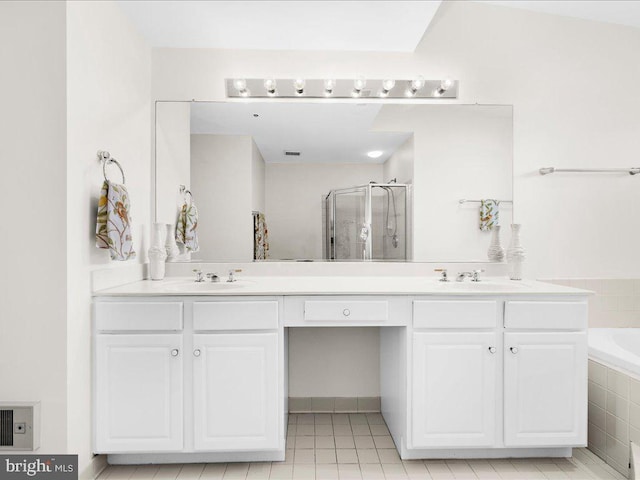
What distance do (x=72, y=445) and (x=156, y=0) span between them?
6.93ft

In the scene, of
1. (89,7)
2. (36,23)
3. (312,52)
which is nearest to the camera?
(36,23)

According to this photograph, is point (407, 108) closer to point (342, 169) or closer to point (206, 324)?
point (342, 169)

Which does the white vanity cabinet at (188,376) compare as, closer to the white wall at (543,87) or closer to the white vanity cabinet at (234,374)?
the white vanity cabinet at (234,374)

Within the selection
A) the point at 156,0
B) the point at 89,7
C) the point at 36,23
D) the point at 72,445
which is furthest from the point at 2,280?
the point at 156,0

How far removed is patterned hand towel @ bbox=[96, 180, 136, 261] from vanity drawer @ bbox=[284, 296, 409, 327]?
31.5 inches

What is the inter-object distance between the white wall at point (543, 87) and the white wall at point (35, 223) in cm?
88

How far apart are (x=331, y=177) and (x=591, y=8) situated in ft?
5.89

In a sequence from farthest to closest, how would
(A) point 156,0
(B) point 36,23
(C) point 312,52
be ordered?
(C) point 312,52, (A) point 156,0, (B) point 36,23

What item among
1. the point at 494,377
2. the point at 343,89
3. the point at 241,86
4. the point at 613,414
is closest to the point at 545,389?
the point at 494,377

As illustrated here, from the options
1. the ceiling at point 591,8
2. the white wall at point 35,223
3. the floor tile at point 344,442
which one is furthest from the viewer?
the ceiling at point 591,8

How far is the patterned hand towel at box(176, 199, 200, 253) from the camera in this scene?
245cm

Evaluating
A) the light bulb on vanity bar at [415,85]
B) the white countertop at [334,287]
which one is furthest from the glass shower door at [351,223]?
the light bulb on vanity bar at [415,85]

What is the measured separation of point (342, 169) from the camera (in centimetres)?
247

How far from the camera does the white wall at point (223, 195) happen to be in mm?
2451
